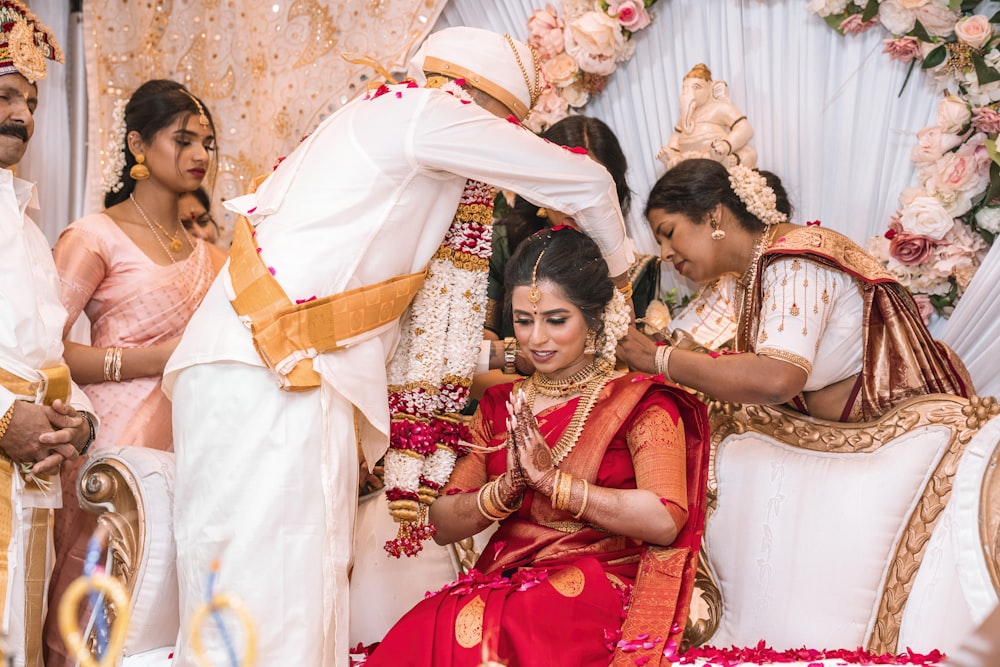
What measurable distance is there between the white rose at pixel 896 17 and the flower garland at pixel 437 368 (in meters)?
1.85

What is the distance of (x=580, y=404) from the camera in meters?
2.90

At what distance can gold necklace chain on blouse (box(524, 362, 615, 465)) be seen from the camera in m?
2.84

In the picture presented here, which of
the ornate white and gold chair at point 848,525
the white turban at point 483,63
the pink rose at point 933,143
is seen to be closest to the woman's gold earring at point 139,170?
the white turban at point 483,63

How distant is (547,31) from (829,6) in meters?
1.12

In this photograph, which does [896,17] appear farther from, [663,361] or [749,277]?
[663,361]

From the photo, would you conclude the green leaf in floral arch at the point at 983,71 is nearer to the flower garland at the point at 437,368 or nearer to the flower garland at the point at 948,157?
the flower garland at the point at 948,157

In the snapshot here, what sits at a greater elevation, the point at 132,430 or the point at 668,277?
the point at 668,277

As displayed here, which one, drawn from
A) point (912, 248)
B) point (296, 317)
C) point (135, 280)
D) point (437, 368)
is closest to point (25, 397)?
point (135, 280)

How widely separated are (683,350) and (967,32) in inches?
62.4

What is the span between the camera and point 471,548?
3.33m

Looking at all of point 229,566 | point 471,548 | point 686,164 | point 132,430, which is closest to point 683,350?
point 686,164

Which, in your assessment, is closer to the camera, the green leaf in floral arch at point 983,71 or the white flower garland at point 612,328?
the white flower garland at point 612,328

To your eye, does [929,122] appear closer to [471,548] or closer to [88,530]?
[471,548]

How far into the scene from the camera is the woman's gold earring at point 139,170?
377 cm
